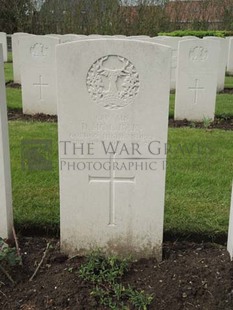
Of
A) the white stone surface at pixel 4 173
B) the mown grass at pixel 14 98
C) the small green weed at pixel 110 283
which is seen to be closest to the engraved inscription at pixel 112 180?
the small green weed at pixel 110 283

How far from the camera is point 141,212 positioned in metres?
2.59

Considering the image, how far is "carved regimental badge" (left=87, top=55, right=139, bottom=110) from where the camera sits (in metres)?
2.36

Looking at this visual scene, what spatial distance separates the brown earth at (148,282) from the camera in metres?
2.28

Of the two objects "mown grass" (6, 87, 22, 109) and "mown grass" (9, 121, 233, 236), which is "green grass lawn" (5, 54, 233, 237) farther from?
"mown grass" (6, 87, 22, 109)

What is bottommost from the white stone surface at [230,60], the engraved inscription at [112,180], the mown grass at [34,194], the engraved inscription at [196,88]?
the mown grass at [34,194]

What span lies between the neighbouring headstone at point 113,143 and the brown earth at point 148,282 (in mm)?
135

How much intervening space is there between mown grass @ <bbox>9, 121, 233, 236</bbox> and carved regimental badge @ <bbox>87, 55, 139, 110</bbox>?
114cm

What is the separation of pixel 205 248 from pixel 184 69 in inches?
157

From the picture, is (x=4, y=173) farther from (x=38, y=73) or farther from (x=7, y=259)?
(x=38, y=73)

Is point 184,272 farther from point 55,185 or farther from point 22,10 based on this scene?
point 22,10

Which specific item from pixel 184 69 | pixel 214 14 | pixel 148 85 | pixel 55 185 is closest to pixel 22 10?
pixel 214 14

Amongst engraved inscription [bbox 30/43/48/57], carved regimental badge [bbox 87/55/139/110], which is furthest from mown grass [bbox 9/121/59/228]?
engraved inscription [bbox 30/43/48/57]

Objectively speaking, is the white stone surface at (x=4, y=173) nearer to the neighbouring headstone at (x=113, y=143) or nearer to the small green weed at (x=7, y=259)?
the small green weed at (x=7, y=259)

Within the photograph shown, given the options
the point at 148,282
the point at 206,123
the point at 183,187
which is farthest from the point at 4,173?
the point at 206,123
